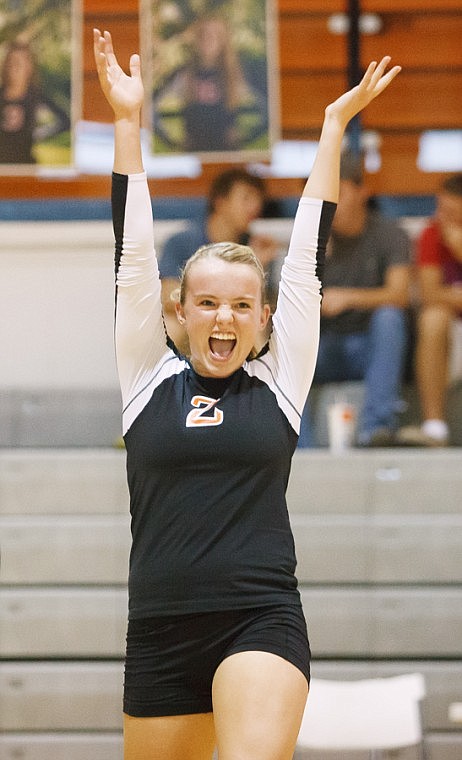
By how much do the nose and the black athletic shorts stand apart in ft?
1.72

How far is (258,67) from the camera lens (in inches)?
187

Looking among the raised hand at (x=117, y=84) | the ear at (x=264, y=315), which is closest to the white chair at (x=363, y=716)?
the ear at (x=264, y=315)

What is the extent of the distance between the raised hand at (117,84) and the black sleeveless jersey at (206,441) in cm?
14

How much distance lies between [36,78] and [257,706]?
3.61 meters

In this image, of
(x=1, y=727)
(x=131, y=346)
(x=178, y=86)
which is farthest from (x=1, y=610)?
(x=131, y=346)

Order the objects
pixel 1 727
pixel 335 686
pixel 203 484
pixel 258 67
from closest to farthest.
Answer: pixel 203 484, pixel 335 686, pixel 1 727, pixel 258 67

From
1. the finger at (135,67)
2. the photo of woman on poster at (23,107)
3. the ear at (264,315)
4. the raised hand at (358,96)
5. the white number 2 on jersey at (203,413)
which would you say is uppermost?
the photo of woman on poster at (23,107)

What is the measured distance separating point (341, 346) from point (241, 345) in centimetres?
256

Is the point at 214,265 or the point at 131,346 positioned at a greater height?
the point at 214,265

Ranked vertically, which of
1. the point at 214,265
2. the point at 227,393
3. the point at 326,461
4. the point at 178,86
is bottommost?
the point at 326,461

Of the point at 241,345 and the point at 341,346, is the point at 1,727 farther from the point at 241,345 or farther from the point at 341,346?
the point at 241,345

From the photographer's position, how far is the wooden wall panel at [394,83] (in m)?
5.03

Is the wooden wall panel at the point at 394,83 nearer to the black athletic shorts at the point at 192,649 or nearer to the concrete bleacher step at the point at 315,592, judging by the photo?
the concrete bleacher step at the point at 315,592

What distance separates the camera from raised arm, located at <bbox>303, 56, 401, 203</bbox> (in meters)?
2.12
